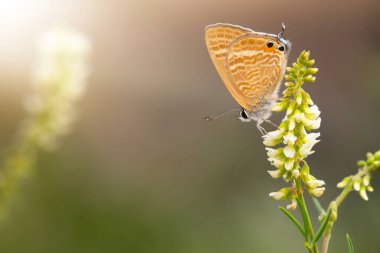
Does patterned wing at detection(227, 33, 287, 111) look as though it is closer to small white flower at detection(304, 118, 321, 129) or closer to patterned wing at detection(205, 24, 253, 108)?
patterned wing at detection(205, 24, 253, 108)

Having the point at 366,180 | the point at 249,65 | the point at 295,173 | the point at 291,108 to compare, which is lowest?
the point at 366,180

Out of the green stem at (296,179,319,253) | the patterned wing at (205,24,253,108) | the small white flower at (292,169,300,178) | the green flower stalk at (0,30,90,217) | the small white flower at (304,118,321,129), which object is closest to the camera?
the green stem at (296,179,319,253)

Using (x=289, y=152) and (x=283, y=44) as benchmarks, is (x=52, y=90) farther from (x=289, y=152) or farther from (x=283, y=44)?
(x=289, y=152)

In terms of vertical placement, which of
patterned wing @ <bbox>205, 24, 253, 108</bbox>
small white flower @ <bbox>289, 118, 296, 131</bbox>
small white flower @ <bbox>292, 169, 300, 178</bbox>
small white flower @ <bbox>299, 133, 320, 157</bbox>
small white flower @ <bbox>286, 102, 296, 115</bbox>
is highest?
patterned wing @ <bbox>205, 24, 253, 108</bbox>

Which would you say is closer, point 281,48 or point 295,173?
point 295,173

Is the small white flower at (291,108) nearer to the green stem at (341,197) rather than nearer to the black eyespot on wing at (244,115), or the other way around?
the green stem at (341,197)

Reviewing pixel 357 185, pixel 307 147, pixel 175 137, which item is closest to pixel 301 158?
pixel 307 147

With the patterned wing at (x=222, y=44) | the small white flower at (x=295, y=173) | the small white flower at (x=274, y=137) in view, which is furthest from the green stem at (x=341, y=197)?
the patterned wing at (x=222, y=44)

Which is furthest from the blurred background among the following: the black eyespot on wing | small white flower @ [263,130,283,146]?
small white flower @ [263,130,283,146]
